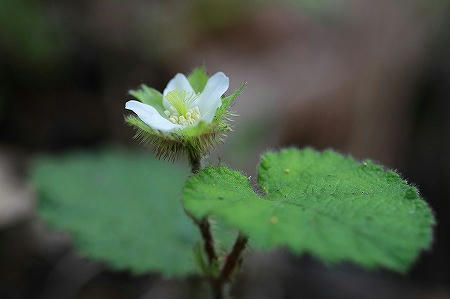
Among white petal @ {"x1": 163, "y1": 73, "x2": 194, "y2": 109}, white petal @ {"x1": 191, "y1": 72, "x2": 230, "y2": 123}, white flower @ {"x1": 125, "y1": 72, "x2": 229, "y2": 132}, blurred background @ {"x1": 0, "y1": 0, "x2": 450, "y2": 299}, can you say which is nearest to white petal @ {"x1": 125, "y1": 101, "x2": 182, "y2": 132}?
white flower @ {"x1": 125, "y1": 72, "x2": 229, "y2": 132}

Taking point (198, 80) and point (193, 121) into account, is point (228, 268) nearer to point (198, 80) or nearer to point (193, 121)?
point (193, 121)

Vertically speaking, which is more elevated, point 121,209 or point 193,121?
point 193,121

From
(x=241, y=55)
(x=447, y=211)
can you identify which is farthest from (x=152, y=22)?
(x=447, y=211)

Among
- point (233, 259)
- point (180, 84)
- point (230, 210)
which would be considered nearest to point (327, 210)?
point (230, 210)

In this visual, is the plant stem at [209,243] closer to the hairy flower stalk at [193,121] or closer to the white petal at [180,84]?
the hairy flower stalk at [193,121]

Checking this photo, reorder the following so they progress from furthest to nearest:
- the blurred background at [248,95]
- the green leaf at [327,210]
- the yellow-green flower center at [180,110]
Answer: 1. the blurred background at [248,95]
2. the yellow-green flower center at [180,110]
3. the green leaf at [327,210]

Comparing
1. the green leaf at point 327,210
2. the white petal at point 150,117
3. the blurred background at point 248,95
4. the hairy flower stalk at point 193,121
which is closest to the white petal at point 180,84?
the hairy flower stalk at point 193,121
